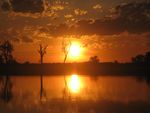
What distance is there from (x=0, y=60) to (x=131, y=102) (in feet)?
227

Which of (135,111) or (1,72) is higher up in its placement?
(1,72)

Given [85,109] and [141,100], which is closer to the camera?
[85,109]

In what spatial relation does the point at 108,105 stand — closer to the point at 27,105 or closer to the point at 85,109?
the point at 85,109

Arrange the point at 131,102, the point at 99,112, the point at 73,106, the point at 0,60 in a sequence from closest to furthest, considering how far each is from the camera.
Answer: the point at 99,112, the point at 73,106, the point at 131,102, the point at 0,60

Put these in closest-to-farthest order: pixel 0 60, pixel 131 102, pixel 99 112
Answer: pixel 99 112, pixel 131 102, pixel 0 60

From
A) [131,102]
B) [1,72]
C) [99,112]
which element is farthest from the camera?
[1,72]

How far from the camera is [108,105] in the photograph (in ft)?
70.8

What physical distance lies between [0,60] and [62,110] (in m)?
71.3

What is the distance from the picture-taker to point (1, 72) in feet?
245

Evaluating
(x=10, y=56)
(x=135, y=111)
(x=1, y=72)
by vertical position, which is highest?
(x=10, y=56)

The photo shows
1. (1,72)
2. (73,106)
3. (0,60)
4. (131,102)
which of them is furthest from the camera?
(0,60)

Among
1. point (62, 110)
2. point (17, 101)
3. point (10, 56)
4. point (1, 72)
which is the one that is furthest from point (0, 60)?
point (62, 110)

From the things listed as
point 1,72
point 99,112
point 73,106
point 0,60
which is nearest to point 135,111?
point 99,112

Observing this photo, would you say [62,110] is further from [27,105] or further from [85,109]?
[27,105]
